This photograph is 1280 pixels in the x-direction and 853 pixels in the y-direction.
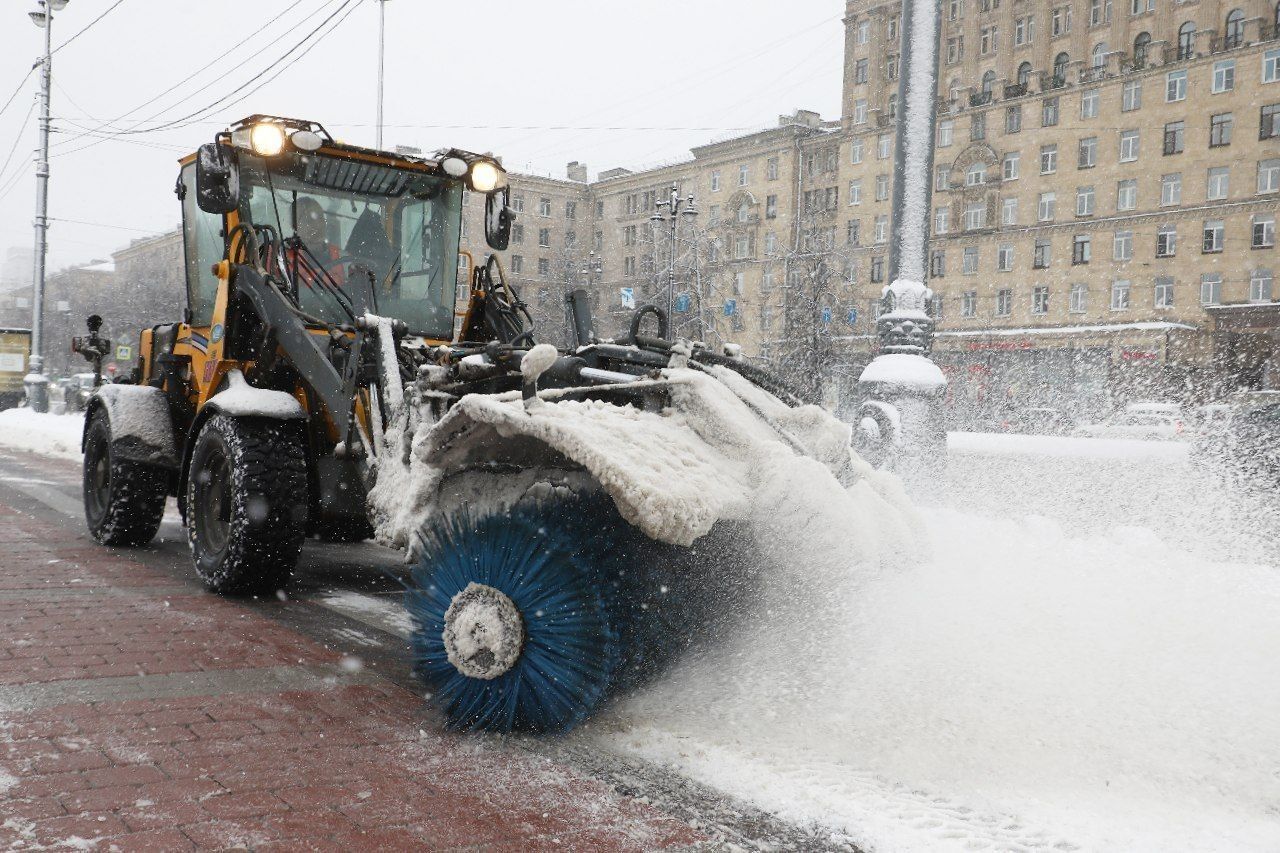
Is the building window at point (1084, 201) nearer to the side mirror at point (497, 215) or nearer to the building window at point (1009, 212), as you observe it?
the building window at point (1009, 212)

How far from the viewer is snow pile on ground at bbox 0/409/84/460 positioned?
17641 mm

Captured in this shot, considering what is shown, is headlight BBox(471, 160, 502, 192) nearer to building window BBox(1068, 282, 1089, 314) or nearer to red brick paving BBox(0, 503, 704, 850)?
red brick paving BBox(0, 503, 704, 850)

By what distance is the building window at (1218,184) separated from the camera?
149ft

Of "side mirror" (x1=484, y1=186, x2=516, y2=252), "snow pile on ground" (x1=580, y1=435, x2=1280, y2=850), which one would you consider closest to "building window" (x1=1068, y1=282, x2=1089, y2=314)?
"side mirror" (x1=484, y1=186, x2=516, y2=252)

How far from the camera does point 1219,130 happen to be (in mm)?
45938

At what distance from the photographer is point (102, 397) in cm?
714

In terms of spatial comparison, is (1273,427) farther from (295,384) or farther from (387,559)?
(295,384)

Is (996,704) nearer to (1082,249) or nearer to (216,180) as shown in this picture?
(216,180)

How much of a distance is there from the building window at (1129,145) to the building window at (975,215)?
21.7 ft

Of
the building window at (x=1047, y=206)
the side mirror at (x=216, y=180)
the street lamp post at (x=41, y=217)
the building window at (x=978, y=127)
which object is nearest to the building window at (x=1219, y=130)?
the building window at (x=1047, y=206)

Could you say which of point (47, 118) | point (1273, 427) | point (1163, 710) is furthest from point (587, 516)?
point (47, 118)

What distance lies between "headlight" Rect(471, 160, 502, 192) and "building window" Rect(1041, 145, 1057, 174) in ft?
164

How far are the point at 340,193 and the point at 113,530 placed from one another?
295cm

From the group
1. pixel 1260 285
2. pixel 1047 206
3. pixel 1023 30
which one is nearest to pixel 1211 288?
pixel 1260 285
